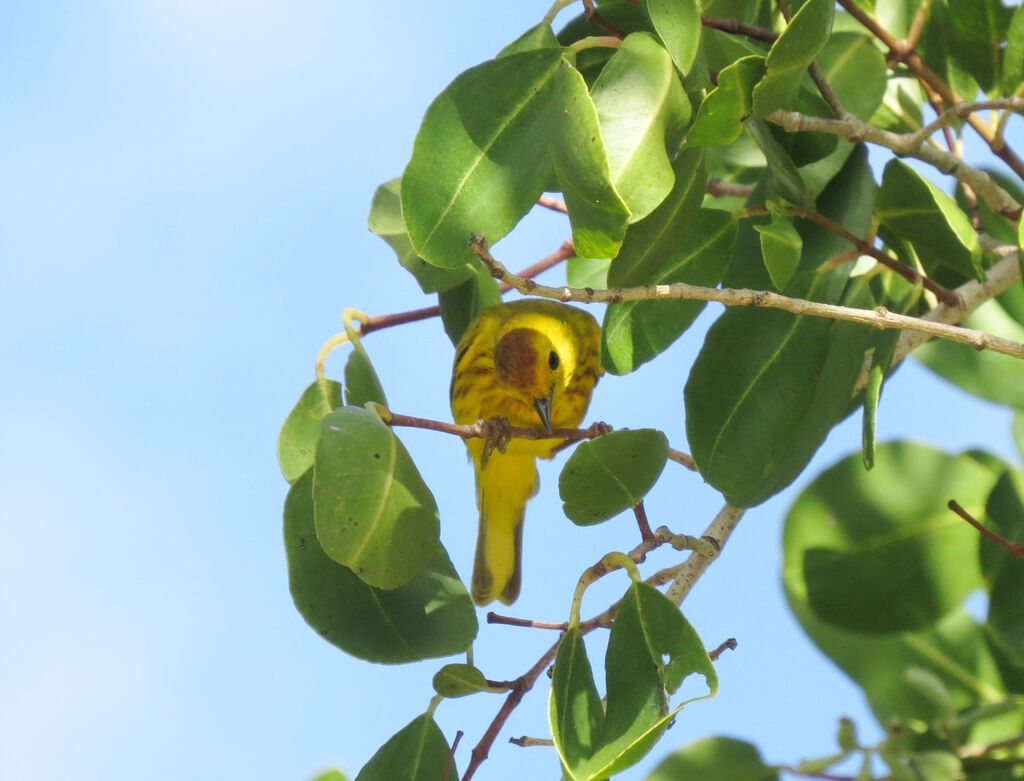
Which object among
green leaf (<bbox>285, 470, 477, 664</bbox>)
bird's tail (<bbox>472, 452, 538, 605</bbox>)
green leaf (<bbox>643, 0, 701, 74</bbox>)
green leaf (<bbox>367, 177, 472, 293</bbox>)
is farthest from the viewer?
bird's tail (<bbox>472, 452, 538, 605</bbox>)

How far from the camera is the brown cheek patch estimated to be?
3.01 meters

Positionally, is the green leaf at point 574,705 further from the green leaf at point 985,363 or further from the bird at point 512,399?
the bird at point 512,399

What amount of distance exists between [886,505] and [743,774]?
50 centimetres

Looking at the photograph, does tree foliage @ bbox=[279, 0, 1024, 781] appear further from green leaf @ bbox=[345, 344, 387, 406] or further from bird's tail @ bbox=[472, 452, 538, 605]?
bird's tail @ bbox=[472, 452, 538, 605]

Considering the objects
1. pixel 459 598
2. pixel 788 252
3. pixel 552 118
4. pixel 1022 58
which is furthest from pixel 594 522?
pixel 1022 58

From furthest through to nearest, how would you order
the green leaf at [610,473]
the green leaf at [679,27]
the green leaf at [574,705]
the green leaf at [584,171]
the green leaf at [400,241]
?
the green leaf at [400,241] → the green leaf at [610,473] → the green leaf at [574,705] → the green leaf at [679,27] → the green leaf at [584,171]

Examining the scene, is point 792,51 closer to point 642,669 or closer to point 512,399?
point 642,669

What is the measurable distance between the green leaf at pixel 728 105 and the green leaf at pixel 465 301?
75cm

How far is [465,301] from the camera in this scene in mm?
2062

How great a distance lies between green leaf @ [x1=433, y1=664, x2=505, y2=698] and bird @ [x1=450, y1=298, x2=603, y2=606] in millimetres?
1420

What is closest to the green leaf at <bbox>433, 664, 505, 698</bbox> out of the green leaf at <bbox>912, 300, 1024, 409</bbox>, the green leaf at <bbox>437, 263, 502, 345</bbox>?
the green leaf at <bbox>437, 263, 502, 345</bbox>

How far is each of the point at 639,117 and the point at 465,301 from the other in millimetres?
892

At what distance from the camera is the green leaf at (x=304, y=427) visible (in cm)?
194

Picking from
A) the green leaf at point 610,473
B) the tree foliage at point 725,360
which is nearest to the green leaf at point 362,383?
the tree foliage at point 725,360
